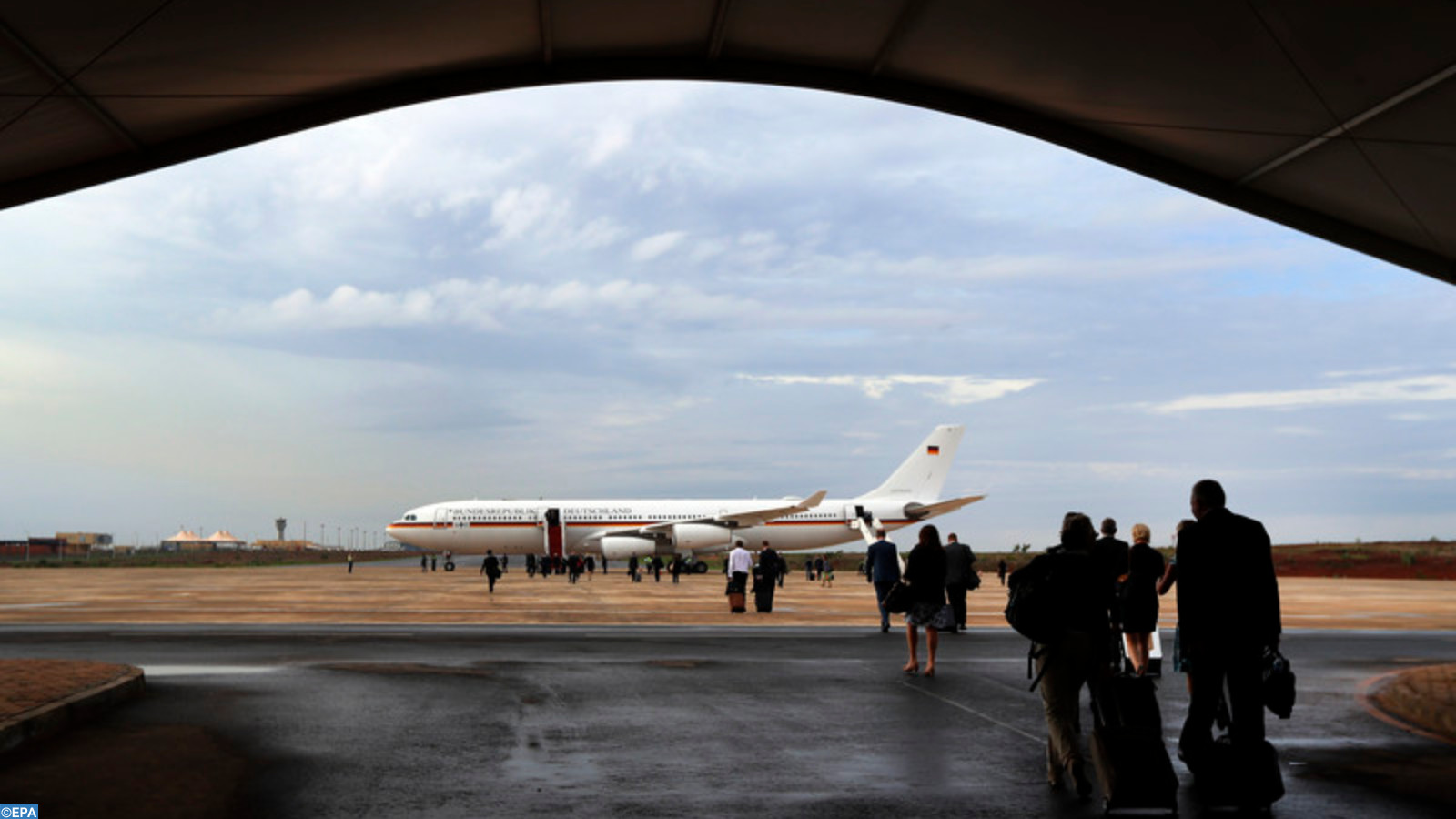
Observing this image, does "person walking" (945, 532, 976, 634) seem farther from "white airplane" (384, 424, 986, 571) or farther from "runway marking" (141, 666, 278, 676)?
"white airplane" (384, 424, 986, 571)

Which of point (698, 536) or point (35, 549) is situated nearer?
point (698, 536)

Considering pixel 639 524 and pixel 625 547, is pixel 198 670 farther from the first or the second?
pixel 639 524

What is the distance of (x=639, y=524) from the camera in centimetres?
5812

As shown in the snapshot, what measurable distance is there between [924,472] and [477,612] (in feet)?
141

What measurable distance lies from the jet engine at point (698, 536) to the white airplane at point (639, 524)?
4cm

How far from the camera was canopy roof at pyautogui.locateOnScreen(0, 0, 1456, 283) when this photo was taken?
950 cm

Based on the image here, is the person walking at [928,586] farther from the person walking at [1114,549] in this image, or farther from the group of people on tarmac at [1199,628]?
the group of people on tarmac at [1199,628]

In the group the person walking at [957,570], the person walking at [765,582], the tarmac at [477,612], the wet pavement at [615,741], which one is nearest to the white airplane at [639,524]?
the tarmac at [477,612]

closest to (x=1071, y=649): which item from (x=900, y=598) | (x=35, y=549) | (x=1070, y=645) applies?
(x=1070, y=645)

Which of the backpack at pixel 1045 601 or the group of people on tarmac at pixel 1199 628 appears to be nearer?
the group of people on tarmac at pixel 1199 628

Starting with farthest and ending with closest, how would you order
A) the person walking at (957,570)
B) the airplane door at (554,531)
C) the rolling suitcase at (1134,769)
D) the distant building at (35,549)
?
the distant building at (35,549)
the airplane door at (554,531)
the person walking at (957,570)
the rolling suitcase at (1134,769)

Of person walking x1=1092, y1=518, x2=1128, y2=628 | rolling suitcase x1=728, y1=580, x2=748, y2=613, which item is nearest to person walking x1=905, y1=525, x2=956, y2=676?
person walking x1=1092, y1=518, x2=1128, y2=628

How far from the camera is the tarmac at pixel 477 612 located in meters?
10.4

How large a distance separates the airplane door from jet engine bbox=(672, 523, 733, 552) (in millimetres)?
5960
